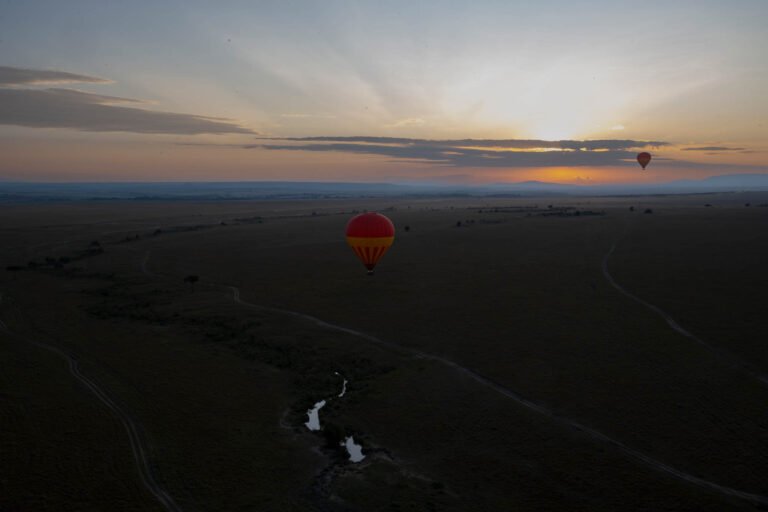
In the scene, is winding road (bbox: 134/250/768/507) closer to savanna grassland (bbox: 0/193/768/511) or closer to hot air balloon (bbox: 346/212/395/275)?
savanna grassland (bbox: 0/193/768/511)

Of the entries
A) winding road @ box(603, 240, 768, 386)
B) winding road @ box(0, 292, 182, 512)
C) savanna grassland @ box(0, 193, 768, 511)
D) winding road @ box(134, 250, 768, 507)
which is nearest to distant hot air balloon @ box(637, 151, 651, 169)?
savanna grassland @ box(0, 193, 768, 511)

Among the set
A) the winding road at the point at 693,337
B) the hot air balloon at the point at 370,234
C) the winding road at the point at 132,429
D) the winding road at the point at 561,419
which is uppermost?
the hot air balloon at the point at 370,234

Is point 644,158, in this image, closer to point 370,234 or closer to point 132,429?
point 370,234

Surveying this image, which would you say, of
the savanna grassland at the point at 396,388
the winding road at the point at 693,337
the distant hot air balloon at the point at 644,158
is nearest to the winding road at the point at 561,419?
the savanna grassland at the point at 396,388

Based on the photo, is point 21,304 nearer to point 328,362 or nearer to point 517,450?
point 328,362

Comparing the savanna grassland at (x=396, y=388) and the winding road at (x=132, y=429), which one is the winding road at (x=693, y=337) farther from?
the winding road at (x=132, y=429)

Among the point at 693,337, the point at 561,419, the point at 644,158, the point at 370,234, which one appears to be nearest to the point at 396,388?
the point at 561,419

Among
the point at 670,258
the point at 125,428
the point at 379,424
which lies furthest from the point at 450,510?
the point at 670,258
